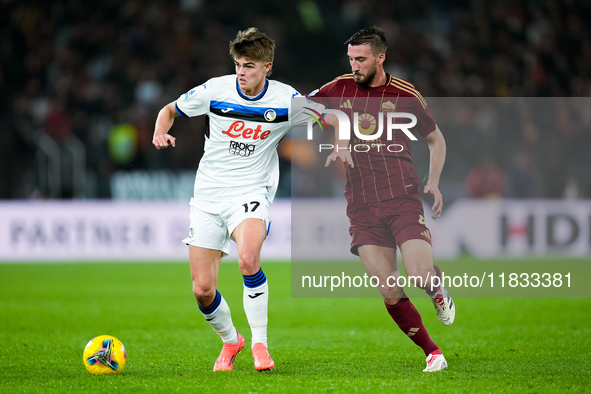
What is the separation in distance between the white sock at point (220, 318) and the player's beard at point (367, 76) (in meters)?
1.90

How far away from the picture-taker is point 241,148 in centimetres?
602

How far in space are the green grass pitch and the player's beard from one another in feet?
7.00

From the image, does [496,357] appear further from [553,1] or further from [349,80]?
[553,1]

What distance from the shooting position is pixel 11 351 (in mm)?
6984

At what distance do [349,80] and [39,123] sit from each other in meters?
12.1

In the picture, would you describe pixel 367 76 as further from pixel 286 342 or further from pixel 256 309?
pixel 286 342

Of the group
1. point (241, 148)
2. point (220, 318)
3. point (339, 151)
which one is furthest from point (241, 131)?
point (220, 318)

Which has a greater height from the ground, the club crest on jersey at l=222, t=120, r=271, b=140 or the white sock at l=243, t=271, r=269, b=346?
the club crest on jersey at l=222, t=120, r=271, b=140

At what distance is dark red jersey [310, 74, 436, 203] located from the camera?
6047 mm

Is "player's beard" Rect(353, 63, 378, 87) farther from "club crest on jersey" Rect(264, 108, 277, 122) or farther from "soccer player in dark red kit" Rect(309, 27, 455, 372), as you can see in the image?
"club crest on jersey" Rect(264, 108, 277, 122)

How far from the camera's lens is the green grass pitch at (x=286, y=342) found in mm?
5461

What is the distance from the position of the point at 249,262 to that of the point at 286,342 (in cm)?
213

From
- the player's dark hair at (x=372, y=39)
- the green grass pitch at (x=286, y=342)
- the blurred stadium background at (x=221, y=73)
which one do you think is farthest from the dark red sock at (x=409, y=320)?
the blurred stadium background at (x=221, y=73)

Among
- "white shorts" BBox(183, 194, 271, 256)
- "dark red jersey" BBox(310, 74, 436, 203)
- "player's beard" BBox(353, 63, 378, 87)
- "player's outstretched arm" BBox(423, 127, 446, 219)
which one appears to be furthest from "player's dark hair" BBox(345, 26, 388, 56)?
"white shorts" BBox(183, 194, 271, 256)
